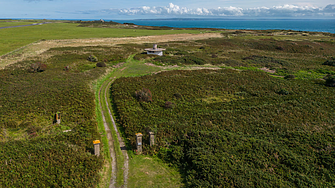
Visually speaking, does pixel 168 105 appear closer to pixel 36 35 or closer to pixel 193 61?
pixel 193 61

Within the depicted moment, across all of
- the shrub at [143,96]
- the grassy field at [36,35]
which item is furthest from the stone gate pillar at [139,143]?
→ the grassy field at [36,35]

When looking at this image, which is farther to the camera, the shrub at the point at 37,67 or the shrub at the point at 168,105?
→ the shrub at the point at 37,67

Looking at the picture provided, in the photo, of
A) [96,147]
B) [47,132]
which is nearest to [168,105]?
[96,147]

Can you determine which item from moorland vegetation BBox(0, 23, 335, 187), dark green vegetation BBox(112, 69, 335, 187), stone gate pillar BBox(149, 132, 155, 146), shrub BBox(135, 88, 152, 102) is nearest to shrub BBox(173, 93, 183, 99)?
dark green vegetation BBox(112, 69, 335, 187)

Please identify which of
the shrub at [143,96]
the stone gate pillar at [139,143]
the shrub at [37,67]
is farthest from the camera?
the shrub at [37,67]

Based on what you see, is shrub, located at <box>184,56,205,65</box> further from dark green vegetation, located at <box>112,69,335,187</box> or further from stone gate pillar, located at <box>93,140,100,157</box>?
stone gate pillar, located at <box>93,140,100,157</box>

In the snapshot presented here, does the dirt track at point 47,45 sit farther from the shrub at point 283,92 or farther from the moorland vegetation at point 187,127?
the shrub at point 283,92

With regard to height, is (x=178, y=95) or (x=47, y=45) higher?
(x=47, y=45)
